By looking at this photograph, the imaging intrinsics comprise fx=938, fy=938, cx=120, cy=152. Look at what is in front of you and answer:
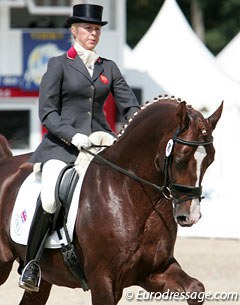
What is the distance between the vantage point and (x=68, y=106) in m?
7.04

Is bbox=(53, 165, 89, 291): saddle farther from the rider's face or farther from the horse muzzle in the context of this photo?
the horse muzzle

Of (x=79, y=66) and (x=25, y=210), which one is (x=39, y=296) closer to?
(x=25, y=210)

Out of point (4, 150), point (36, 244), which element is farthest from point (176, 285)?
point (4, 150)

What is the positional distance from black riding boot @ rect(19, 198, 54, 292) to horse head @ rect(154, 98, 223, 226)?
4.01 feet

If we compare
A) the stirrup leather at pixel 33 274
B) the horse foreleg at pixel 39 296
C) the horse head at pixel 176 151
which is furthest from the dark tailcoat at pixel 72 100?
the horse foreleg at pixel 39 296

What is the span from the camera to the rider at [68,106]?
22.6 feet

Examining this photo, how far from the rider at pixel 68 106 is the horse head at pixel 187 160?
3.07 feet

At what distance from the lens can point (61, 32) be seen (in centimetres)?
2105

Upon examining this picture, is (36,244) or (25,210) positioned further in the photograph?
(25,210)

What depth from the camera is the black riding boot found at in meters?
6.95

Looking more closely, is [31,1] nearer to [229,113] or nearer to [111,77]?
[229,113]

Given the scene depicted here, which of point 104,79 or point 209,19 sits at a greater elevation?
point 104,79

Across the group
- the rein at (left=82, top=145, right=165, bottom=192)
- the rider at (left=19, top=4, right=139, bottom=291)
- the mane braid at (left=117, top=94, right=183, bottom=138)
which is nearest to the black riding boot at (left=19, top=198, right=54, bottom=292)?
the rider at (left=19, top=4, right=139, bottom=291)

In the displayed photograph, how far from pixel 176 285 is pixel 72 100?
5.32 ft
